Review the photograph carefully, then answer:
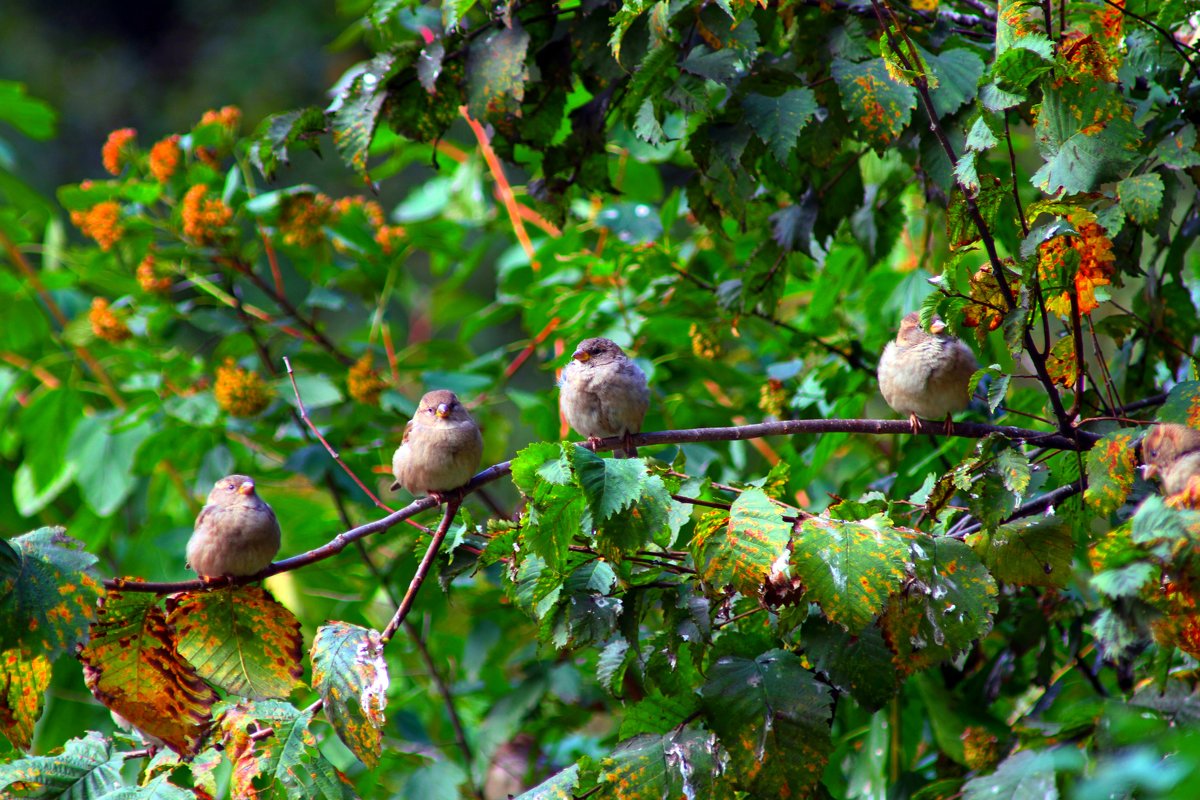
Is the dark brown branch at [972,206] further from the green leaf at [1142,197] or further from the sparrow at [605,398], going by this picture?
the sparrow at [605,398]

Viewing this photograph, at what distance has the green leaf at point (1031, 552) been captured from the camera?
6.40 feet

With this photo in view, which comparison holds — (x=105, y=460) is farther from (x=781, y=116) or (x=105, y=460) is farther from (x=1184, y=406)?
(x=1184, y=406)

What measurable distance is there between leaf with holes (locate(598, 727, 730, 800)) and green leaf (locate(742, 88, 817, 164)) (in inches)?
44.5

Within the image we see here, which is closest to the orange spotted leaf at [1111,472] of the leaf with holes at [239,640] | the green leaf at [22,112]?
the leaf with holes at [239,640]

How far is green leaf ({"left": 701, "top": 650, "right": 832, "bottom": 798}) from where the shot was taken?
1.82 metres

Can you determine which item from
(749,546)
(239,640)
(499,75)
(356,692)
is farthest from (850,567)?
(499,75)

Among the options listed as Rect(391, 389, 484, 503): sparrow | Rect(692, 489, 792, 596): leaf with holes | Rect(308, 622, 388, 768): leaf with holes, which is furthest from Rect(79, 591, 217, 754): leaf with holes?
Rect(692, 489, 792, 596): leaf with holes

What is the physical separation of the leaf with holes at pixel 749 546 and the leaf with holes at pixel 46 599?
1.06 m

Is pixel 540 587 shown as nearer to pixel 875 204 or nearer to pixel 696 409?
pixel 696 409

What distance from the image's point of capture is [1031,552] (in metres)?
1.97

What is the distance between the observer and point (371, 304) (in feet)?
13.1

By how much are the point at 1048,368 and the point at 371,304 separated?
260 centimetres

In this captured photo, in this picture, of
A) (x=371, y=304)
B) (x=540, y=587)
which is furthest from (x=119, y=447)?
(x=540, y=587)

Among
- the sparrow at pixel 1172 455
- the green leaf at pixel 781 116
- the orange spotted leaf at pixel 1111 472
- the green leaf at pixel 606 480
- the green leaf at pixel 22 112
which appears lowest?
the orange spotted leaf at pixel 1111 472
